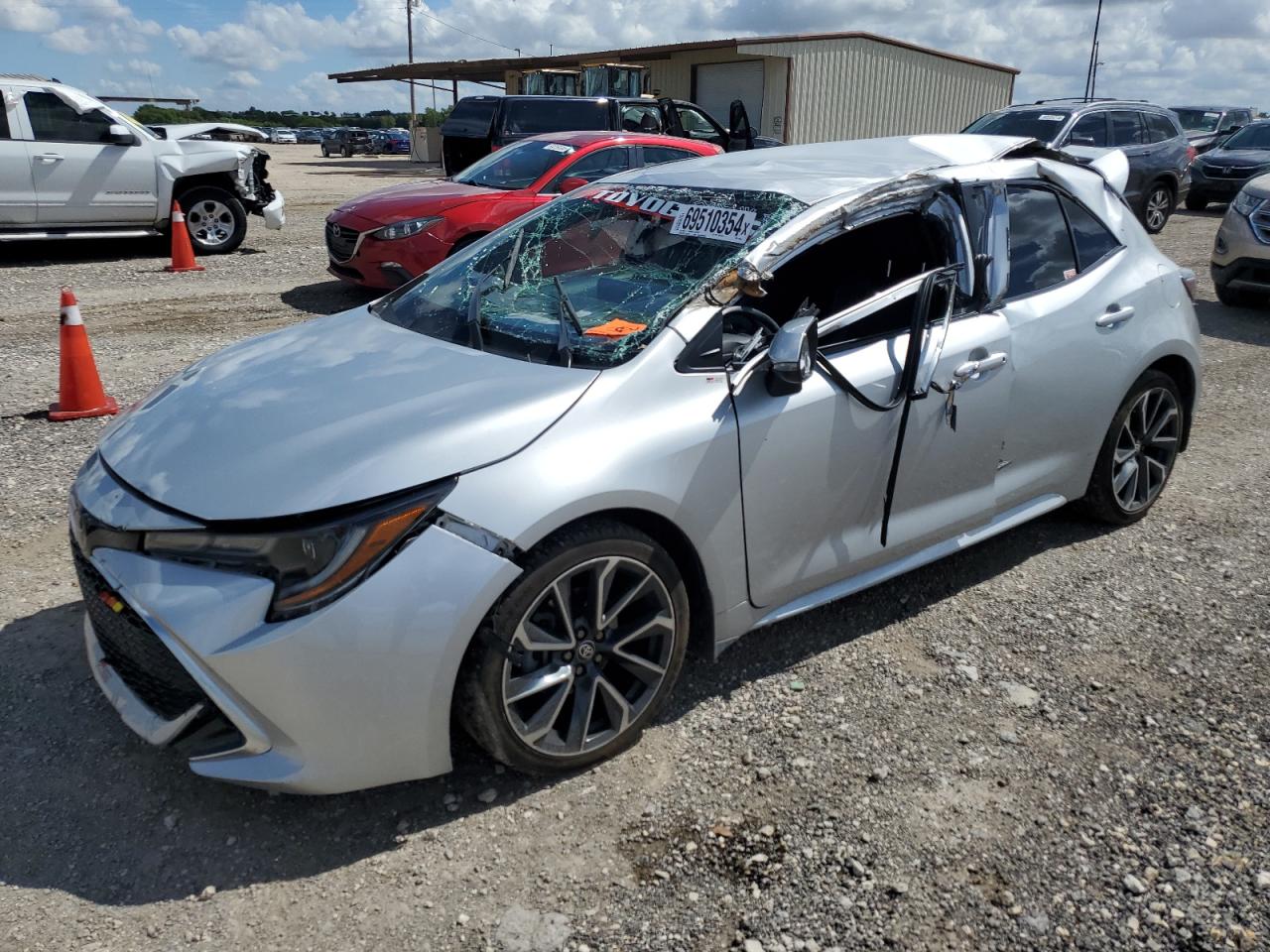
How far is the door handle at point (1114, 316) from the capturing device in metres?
4.04

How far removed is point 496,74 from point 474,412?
39.3 m

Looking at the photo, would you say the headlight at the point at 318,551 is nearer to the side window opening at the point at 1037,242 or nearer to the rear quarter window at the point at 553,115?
the side window opening at the point at 1037,242

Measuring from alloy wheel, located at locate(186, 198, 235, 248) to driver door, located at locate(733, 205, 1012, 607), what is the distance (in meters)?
9.99

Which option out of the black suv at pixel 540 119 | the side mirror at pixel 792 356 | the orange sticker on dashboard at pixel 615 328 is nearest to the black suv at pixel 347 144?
the black suv at pixel 540 119

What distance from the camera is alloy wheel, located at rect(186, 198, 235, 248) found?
37.9ft

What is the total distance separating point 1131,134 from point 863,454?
13.8 metres

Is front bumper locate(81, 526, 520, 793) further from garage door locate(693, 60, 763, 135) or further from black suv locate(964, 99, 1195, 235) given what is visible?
garage door locate(693, 60, 763, 135)

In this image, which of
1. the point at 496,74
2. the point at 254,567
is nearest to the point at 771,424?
the point at 254,567

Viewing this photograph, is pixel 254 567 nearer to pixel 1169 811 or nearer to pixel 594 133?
pixel 1169 811

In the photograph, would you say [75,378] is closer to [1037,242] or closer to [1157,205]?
[1037,242]

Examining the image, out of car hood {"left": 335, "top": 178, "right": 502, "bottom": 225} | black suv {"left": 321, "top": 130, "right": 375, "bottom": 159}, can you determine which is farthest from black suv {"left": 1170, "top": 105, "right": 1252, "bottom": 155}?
black suv {"left": 321, "top": 130, "right": 375, "bottom": 159}

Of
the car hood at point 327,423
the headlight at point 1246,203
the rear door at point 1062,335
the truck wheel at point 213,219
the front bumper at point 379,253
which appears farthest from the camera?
the truck wheel at point 213,219

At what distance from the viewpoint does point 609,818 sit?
9.12ft

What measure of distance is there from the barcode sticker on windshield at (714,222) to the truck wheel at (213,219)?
31.8ft
